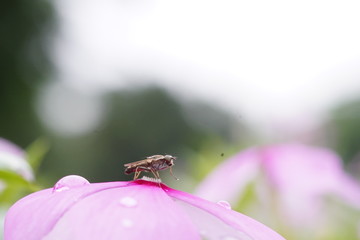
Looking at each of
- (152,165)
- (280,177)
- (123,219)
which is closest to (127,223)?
(123,219)

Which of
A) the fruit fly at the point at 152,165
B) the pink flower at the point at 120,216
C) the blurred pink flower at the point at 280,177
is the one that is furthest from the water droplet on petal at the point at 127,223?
the blurred pink flower at the point at 280,177

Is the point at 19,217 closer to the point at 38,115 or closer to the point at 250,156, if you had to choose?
the point at 250,156

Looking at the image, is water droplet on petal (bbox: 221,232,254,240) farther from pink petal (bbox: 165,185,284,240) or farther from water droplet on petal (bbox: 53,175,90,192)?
water droplet on petal (bbox: 53,175,90,192)

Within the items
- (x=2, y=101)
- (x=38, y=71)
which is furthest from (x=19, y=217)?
(x=38, y=71)

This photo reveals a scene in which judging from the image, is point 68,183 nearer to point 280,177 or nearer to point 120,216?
point 120,216

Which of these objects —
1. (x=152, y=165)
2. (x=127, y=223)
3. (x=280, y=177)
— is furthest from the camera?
(x=280, y=177)

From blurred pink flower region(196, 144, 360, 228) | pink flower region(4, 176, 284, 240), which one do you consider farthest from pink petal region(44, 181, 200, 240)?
blurred pink flower region(196, 144, 360, 228)
